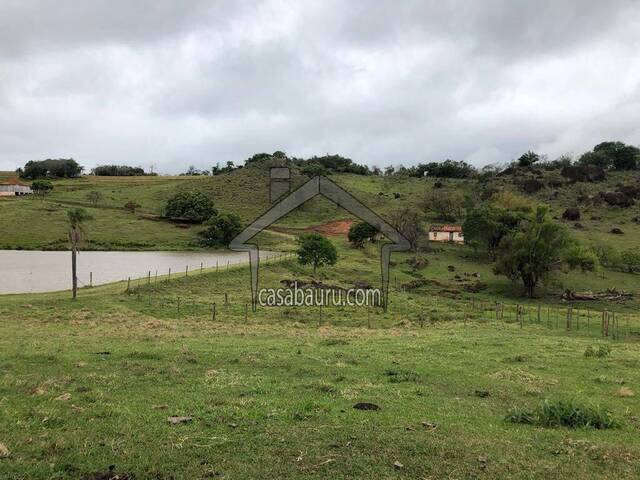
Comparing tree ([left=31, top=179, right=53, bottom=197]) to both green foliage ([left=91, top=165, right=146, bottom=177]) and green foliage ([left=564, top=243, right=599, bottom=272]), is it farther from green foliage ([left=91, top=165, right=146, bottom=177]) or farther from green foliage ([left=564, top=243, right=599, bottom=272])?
green foliage ([left=564, top=243, right=599, bottom=272])

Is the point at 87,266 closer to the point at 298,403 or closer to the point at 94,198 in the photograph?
the point at 298,403

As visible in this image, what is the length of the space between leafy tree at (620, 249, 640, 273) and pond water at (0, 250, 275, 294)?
144 ft

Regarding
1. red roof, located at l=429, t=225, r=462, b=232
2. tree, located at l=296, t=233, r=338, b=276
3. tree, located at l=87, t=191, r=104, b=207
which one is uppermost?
tree, located at l=87, t=191, r=104, b=207

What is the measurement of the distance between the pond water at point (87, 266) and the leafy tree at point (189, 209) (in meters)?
23.4

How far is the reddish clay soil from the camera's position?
84.6 m

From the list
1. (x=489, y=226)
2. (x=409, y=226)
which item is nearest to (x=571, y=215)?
(x=489, y=226)

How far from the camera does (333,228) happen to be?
88.2 metres

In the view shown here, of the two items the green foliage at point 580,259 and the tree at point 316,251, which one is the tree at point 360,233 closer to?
the tree at point 316,251

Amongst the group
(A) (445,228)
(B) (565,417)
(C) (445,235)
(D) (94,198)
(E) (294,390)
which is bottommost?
(E) (294,390)

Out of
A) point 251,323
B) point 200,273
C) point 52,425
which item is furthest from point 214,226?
point 52,425

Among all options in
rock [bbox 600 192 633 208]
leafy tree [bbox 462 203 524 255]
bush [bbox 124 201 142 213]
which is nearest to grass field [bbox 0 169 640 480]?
leafy tree [bbox 462 203 524 255]

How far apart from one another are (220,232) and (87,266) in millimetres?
25344

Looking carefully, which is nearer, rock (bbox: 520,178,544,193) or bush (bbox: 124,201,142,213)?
bush (bbox: 124,201,142,213)

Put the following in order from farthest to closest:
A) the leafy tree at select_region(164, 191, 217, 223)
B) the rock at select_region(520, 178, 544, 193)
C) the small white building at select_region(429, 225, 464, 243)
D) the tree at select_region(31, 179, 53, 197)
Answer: the rock at select_region(520, 178, 544, 193) < the tree at select_region(31, 179, 53, 197) < the leafy tree at select_region(164, 191, 217, 223) < the small white building at select_region(429, 225, 464, 243)
